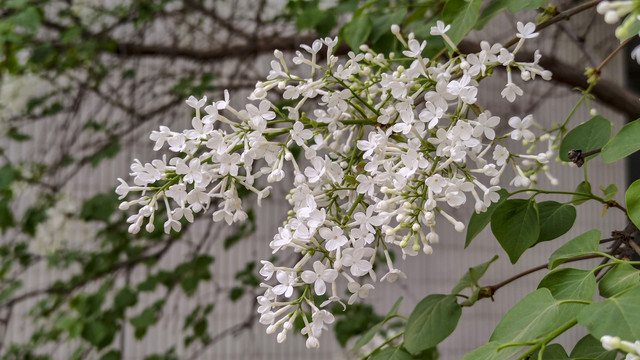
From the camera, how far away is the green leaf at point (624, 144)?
44cm

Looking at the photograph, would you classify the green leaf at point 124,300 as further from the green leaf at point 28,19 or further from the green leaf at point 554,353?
the green leaf at point 554,353

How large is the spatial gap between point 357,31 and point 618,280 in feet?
1.44

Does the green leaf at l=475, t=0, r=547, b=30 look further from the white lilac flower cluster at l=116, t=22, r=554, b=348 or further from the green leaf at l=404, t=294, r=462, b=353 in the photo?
the green leaf at l=404, t=294, r=462, b=353

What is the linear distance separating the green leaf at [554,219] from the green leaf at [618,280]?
14 centimetres

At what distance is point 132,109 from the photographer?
150 cm

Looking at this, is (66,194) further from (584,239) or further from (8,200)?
(584,239)

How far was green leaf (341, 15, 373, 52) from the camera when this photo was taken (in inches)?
29.5

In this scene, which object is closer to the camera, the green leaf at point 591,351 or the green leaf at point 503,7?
the green leaf at point 591,351

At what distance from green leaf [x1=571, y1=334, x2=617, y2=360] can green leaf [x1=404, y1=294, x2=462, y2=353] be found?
4.8 inches

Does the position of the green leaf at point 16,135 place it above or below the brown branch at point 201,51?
below

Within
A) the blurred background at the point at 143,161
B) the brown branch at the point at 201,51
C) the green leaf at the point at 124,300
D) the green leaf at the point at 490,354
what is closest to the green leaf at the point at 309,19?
the blurred background at the point at 143,161

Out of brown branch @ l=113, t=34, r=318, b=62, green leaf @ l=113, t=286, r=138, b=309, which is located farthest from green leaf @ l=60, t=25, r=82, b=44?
green leaf @ l=113, t=286, r=138, b=309

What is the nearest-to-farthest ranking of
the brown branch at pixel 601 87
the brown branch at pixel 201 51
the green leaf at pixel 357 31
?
1. the green leaf at pixel 357 31
2. the brown branch at pixel 601 87
3. the brown branch at pixel 201 51

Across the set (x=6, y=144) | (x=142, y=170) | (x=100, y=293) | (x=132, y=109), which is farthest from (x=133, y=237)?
(x=142, y=170)
